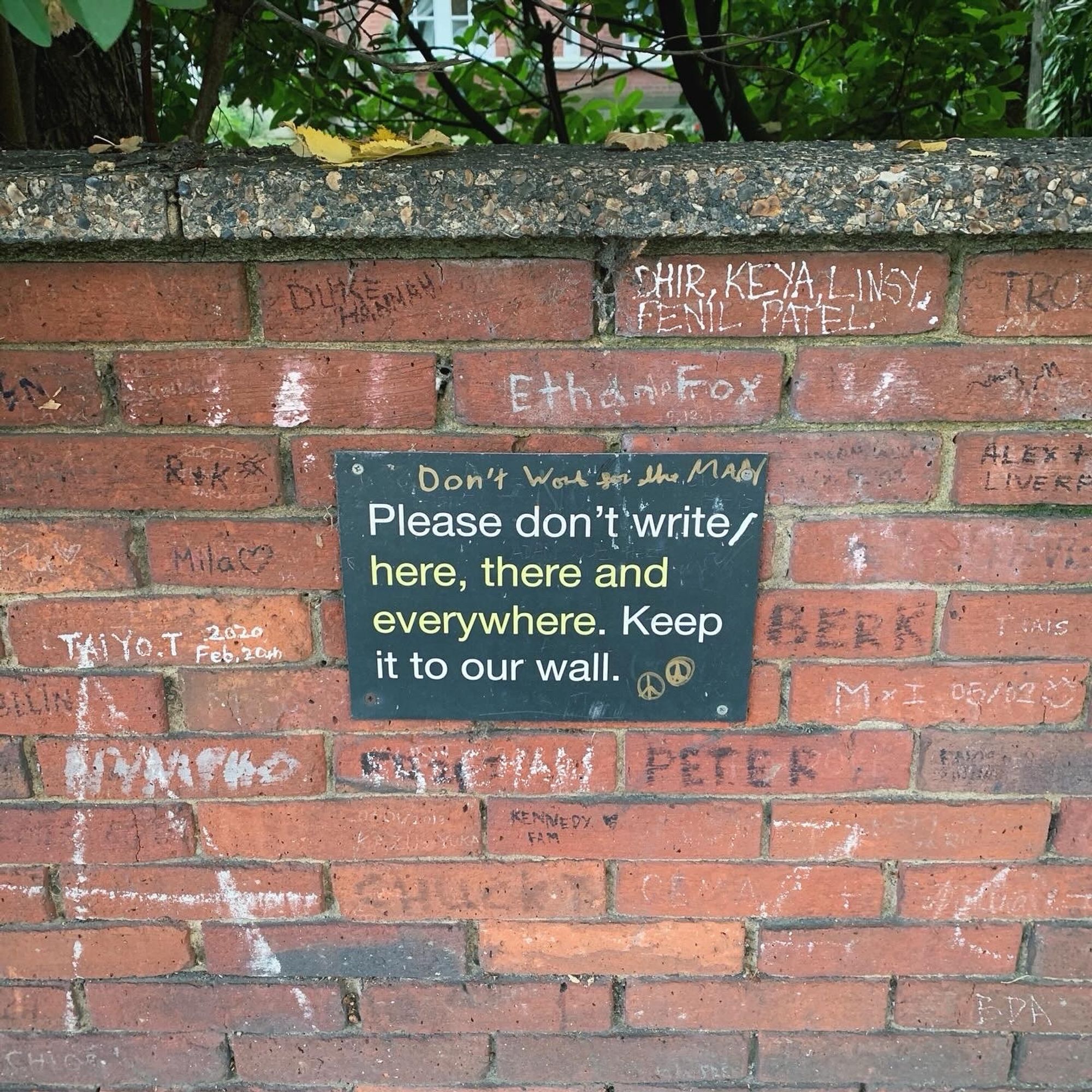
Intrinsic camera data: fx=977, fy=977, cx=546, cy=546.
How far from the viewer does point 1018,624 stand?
4.53ft

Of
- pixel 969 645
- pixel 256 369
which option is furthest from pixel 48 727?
pixel 969 645

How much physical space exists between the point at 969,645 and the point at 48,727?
1.35m

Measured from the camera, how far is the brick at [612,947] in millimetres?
1574

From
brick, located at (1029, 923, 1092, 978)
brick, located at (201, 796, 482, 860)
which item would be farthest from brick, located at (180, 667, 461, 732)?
brick, located at (1029, 923, 1092, 978)

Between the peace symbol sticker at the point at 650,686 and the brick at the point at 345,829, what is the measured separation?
1.06 ft

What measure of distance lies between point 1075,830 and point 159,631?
1.40 meters

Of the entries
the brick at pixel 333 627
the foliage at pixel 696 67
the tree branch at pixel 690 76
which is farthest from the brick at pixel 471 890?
the tree branch at pixel 690 76

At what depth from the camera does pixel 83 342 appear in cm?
126

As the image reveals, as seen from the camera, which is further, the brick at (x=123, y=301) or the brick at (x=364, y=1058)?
the brick at (x=364, y=1058)

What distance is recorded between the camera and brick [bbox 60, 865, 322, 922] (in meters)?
1.54

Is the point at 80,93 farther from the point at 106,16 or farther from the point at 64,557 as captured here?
the point at 106,16

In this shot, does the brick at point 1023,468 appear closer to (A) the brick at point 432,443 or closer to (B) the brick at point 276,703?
(A) the brick at point 432,443

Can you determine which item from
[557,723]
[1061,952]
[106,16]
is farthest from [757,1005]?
[106,16]

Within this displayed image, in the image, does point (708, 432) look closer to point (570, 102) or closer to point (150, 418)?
point (150, 418)
